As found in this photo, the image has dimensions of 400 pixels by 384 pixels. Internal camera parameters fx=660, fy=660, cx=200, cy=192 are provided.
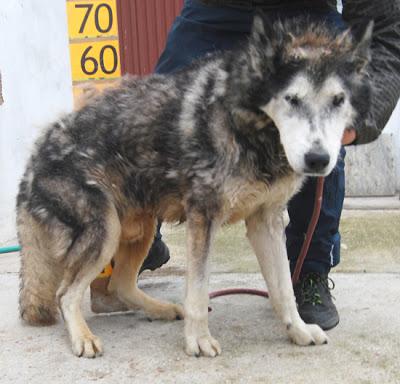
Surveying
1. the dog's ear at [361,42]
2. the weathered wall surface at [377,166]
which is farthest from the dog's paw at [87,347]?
the weathered wall surface at [377,166]

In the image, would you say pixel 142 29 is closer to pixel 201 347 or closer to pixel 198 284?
pixel 198 284

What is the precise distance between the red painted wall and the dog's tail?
432 cm

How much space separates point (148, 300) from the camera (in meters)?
3.58

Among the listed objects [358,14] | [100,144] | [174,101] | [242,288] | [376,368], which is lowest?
[242,288]

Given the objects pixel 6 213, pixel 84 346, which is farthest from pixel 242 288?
pixel 6 213

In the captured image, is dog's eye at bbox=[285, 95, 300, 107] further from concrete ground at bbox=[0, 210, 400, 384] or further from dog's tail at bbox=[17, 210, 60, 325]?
dog's tail at bbox=[17, 210, 60, 325]

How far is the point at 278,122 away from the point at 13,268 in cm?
283

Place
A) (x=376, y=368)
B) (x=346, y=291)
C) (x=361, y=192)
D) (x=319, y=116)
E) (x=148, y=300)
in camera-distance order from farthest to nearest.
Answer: (x=361, y=192), (x=346, y=291), (x=148, y=300), (x=376, y=368), (x=319, y=116)

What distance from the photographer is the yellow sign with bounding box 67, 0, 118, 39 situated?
15.6ft

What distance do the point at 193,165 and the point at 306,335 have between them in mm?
954

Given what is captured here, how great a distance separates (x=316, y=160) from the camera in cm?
250

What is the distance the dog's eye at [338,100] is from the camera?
263 cm

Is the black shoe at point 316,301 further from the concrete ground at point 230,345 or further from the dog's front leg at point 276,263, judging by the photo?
the dog's front leg at point 276,263

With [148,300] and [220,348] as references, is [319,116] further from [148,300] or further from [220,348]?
[148,300]
